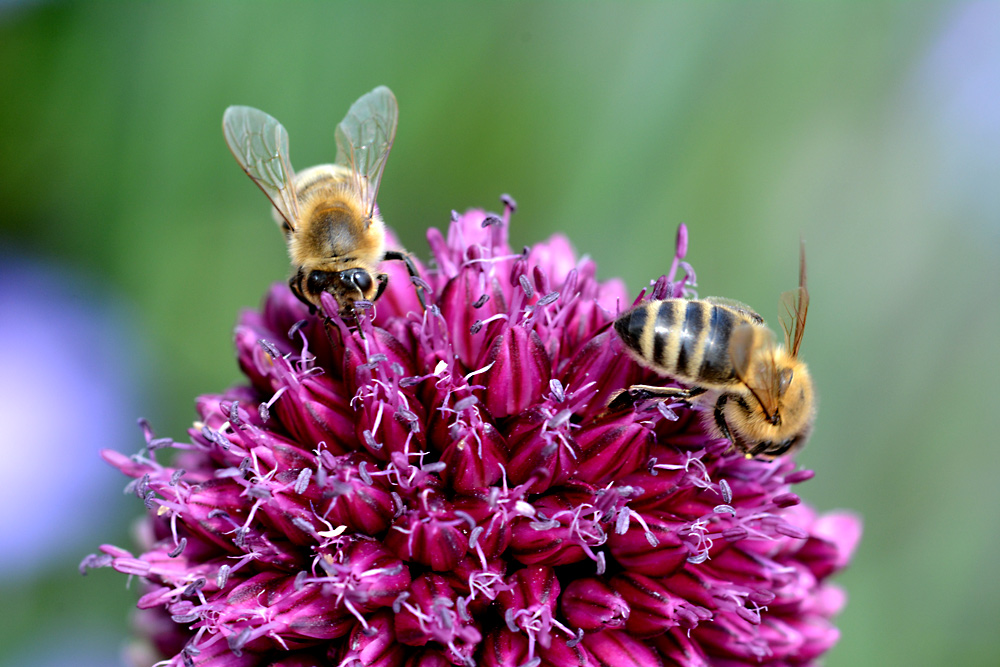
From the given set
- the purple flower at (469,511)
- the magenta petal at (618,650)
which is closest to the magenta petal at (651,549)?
the purple flower at (469,511)

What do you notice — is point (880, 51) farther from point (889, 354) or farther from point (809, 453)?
point (809, 453)

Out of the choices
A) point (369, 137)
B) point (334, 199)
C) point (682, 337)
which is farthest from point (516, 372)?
point (369, 137)

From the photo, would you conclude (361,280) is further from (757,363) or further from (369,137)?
(757,363)

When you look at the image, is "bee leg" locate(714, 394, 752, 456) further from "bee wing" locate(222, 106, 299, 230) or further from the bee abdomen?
"bee wing" locate(222, 106, 299, 230)

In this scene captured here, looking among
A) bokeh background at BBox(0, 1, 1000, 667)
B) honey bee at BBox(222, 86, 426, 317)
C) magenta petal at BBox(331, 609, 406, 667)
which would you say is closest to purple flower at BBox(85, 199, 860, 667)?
magenta petal at BBox(331, 609, 406, 667)

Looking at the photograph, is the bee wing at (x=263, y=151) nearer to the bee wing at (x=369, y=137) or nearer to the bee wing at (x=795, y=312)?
the bee wing at (x=369, y=137)
